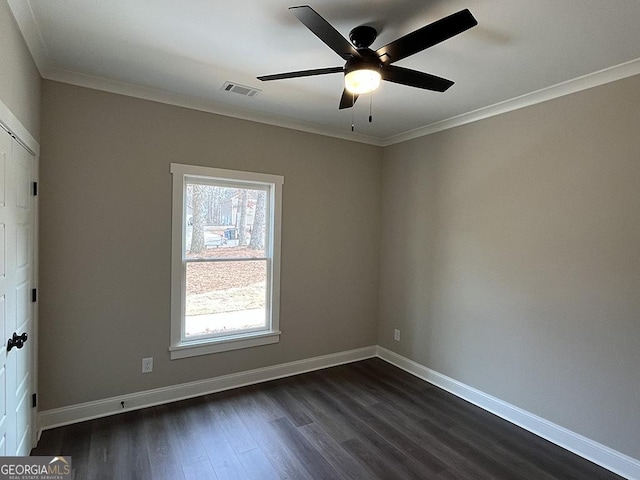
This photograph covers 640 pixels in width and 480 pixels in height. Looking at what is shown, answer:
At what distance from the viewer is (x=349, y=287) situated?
13.7ft

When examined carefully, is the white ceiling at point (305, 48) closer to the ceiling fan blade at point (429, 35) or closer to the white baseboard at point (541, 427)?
the ceiling fan blade at point (429, 35)

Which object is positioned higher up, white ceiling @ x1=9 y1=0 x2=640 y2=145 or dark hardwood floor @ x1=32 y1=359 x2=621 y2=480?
white ceiling @ x1=9 y1=0 x2=640 y2=145

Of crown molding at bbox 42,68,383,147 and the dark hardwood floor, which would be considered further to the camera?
crown molding at bbox 42,68,383,147

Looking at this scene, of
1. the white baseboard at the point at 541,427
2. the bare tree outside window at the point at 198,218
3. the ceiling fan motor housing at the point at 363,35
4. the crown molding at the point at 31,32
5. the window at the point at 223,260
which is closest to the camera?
the crown molding at the point at 31,32

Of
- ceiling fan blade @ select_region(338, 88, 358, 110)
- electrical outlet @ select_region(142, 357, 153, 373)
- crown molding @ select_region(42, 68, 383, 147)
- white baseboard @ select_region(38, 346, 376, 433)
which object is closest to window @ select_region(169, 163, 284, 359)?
electrical outlet @ select_region(142, 357, 153, 373)

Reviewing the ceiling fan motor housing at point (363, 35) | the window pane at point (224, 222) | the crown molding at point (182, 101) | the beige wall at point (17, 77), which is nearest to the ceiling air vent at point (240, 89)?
the crown molding at point (182, 101)

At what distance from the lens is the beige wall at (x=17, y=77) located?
1.69 metres

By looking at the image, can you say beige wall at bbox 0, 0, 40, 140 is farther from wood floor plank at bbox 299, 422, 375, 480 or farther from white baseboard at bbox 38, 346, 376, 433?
wood floor plank at bbox 299, 422, 375, 480

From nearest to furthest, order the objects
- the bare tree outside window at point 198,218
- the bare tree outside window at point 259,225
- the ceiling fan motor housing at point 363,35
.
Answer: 1. the ceiling fan motor housing at point 363,35
2. the bare tree outside window at point 198,218
3. the bare tree outside window at point 259,225

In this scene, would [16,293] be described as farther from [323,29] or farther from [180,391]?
[323,29]

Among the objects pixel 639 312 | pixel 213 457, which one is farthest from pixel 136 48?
pixel 639 312

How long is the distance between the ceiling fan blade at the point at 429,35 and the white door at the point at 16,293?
79.6 inches

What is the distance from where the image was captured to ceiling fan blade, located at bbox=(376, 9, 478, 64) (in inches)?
57.1

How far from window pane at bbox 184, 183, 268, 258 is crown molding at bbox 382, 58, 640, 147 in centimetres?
202
